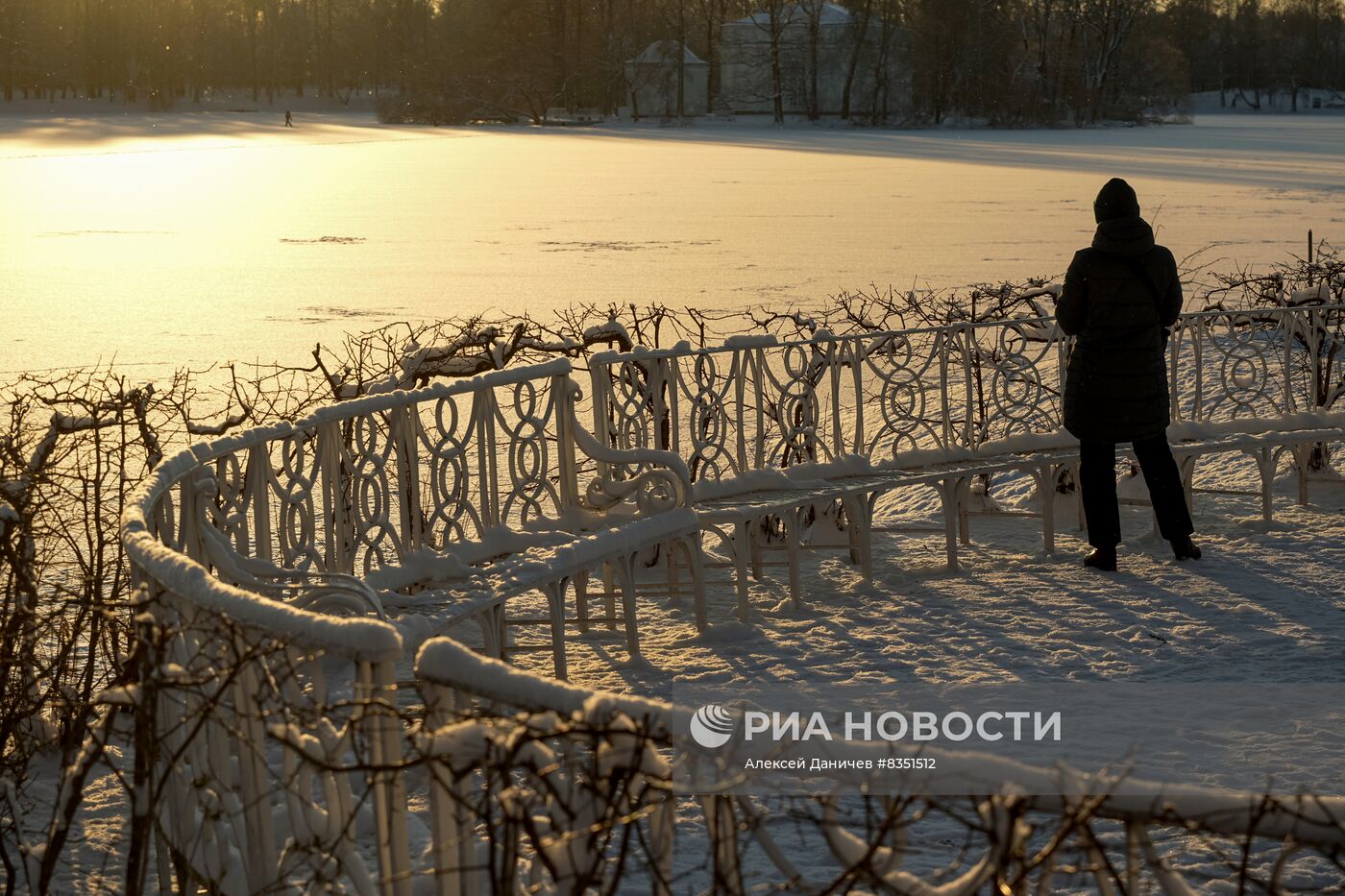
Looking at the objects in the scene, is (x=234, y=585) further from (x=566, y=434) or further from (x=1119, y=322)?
(x=1119, y=322)

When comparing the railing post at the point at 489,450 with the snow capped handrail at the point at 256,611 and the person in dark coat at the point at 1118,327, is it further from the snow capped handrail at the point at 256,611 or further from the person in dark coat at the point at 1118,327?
the person in dark coat at the point at 1118,327

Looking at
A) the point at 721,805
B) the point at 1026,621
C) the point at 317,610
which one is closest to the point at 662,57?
the point at 1026,621

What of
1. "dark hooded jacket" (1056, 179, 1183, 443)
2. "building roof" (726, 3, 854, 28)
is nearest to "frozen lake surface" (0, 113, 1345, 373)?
"dark hooded jacket" (1056, 179, 1183, 443)

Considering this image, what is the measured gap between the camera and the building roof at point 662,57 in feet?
251

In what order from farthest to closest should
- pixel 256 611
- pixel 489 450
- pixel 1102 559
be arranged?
pixel 1102 559, pixel 489 450, pixel 256 611

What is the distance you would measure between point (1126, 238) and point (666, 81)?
236 ft

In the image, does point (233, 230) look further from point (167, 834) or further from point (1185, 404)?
point (167, 834)

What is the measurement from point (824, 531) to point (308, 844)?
17.6 ft

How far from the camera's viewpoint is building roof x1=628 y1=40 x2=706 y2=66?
76.4 m

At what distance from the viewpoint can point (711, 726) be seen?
3.78m

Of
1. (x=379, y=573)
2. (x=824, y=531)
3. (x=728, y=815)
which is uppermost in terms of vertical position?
(x=728, y=815)

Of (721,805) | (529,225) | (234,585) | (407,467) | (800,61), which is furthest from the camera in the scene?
(800,61)

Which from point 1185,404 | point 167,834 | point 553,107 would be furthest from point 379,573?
point 553,107

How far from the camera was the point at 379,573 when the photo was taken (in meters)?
5.11
